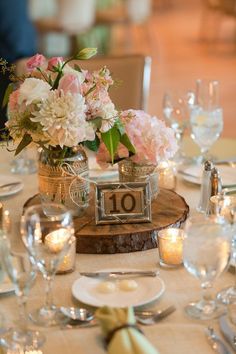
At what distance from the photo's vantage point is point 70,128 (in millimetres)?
1660

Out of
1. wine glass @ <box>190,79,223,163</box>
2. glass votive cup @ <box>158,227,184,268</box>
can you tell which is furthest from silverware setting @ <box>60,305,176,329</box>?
wine glass @ <box>190,79,223,163</box>

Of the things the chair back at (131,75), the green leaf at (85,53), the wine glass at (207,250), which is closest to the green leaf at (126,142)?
the green leaf at (85,53)

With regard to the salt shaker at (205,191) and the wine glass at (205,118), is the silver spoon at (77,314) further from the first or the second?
the wine glass at (205,118)

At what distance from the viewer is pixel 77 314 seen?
56.4 inches

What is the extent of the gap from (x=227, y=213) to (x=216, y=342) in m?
0.39

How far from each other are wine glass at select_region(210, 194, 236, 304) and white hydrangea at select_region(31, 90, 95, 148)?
36 centimetres

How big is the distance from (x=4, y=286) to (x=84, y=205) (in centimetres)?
36

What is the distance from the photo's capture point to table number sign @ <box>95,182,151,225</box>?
176cm

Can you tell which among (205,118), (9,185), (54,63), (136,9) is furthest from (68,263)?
(136,9)

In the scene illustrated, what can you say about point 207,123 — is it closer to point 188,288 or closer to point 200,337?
point 188,288

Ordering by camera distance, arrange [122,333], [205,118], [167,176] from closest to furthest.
Result: 1. [122,333]
2. [167,176]
3. [205,118]

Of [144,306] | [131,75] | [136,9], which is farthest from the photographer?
[136,9]

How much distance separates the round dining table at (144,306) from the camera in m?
1.34

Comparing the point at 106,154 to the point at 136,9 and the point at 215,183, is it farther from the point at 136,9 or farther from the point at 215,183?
the point at 136,9
